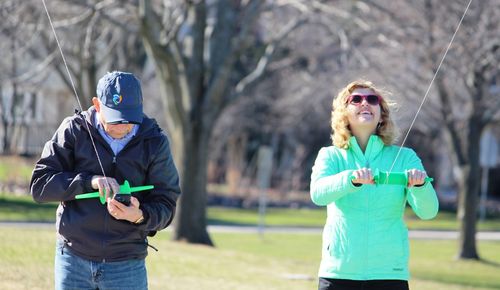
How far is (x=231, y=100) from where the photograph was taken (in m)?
19.8

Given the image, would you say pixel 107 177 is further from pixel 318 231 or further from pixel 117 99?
pixel 318 231

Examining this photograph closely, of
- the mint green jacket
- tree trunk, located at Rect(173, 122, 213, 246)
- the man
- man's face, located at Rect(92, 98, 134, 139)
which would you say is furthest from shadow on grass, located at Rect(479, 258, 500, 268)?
man's face, located at Rect(92, 98, 134, 139)

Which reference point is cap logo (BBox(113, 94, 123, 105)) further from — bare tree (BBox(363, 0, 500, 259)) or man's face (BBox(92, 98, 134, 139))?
bare tree (BBox(363, 0, 500, 259))

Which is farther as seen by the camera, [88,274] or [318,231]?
[318,231]

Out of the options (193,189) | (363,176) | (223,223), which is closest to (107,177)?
(363,176)

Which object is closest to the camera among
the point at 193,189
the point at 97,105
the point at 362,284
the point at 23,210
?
the point at 97,105

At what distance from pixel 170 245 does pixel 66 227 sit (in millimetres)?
12021

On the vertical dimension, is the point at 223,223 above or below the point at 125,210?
below

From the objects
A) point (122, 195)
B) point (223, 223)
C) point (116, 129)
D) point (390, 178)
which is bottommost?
point (223, 223)

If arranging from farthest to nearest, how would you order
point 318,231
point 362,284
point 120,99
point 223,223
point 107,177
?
point 223,223 → point 318,231 → point 362,284 → point 120,99 → point 107,177

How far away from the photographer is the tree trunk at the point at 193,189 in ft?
63.4

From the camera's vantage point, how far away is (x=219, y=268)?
46.2 feet

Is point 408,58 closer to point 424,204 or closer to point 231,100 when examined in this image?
point 231,100

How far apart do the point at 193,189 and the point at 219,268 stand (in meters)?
5.66
